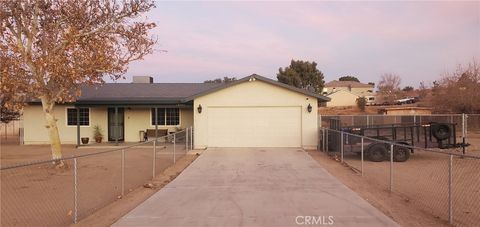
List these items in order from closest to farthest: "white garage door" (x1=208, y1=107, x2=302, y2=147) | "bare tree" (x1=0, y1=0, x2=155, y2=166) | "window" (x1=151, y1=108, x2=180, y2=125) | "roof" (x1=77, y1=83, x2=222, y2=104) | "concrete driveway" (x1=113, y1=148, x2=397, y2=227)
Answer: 1. "concrete driveway" (x1=113, y1=148, x2=397, y2=227)
2. "bare tree" (x1=0, y1=0, x2=155, y2=166)
3. "white garage door" (x1=208, y1=107, x2=302, y2=147)
4. "roof" (x1=77, y1=83, x2=222, y2=104)
5. "window" (x1=151, y1=108, x2=180, y2=125)

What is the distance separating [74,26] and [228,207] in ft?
34.5

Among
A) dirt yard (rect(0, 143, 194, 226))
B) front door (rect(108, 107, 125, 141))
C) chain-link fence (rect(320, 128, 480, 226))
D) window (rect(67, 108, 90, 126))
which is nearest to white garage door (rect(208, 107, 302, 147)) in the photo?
chain-link fence (rect(320, 128, 480, 226))

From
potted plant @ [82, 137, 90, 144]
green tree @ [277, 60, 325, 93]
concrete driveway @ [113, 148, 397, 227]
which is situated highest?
green tree @ [277, 60, 325, 93]

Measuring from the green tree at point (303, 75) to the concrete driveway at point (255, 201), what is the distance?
52757mm

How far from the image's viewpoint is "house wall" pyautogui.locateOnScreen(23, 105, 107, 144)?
2856 centimetres

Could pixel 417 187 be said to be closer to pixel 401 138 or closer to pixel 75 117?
pixel 401 138

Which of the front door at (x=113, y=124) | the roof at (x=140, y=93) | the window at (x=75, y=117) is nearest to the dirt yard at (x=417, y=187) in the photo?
the roof at (x=140, y=93)

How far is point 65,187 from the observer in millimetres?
12922

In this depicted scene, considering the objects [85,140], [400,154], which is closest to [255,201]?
[400,154]

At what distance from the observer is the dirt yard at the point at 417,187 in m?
9.02

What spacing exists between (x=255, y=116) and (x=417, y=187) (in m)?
12.4

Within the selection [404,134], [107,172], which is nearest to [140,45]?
[107,172]

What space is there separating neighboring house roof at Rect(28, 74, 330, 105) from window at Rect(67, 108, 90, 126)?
112 cm

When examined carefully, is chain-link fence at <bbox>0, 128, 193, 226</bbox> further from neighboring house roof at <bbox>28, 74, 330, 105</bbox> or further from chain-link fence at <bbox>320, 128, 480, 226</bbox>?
chain-link fence at <bbox>320, 128, 480, 226</bbox>
